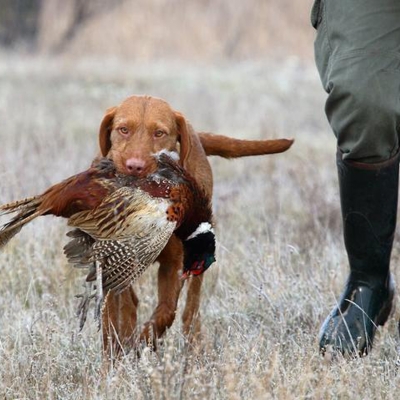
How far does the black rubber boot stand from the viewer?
146 inches

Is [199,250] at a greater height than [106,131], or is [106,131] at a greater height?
[106,131]

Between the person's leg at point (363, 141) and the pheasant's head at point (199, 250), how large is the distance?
0.56 m

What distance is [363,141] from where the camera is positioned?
3.57 metres

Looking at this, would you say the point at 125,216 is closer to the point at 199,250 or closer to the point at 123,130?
the point at 199,250

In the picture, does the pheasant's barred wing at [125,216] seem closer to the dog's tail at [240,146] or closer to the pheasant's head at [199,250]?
the pheasant's head at [199,250]

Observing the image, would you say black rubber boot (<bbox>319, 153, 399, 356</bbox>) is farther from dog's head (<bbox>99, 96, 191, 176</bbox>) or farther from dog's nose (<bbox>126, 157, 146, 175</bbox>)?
dog's nose (<bbox>126, 157, 146, 175</bbox>)

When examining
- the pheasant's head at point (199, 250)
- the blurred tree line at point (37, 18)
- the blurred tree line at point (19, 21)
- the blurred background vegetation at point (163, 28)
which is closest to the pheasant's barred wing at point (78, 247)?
the pheasant's head at point (199, 250)

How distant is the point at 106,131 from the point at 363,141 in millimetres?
1107

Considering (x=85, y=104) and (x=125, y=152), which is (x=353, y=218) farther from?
(x=85, y=104)

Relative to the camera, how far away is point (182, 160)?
396 centimetres

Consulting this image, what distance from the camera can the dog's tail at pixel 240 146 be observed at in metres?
4.44

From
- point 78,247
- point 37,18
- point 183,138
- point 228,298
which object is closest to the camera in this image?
point 78,247

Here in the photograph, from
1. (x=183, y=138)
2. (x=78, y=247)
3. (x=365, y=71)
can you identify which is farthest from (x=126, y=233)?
(x=365, y=71)

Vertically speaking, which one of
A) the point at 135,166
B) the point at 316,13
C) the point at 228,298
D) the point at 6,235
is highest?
the point at 316,13
